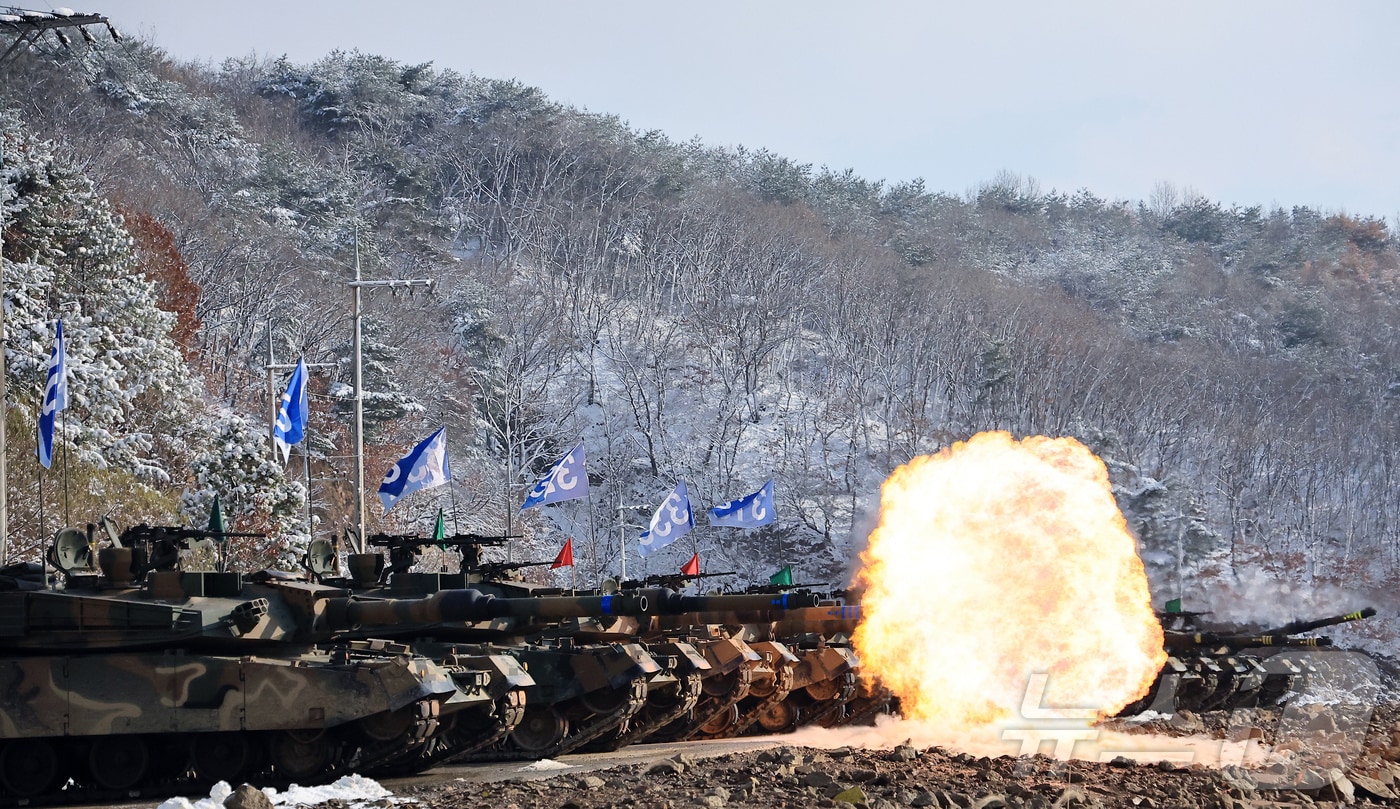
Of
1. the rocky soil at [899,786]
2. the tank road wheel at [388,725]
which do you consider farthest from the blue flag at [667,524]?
the tank road wheel at [388,725]

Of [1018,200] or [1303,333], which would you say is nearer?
[1303,333]

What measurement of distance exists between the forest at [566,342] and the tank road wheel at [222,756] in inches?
782

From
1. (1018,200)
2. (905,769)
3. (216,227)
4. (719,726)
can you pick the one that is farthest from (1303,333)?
(905,769)

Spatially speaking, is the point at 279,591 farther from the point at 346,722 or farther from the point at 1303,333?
the point at 1303,333

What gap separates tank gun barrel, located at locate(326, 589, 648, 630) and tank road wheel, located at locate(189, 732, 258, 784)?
1.68 m

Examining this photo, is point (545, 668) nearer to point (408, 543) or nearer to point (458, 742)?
point (458, 742)

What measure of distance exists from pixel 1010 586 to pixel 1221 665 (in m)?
14.8

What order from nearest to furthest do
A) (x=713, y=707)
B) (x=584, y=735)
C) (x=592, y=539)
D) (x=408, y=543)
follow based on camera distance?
(x=584, y=735) → (x=408, y=543) → (x=713, y=707) → (x=592, y=539)

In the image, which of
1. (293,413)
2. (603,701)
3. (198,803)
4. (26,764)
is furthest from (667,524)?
(198,803)

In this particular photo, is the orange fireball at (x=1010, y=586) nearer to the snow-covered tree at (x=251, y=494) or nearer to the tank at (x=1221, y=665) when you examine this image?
the tank at (x=1221, y=665)

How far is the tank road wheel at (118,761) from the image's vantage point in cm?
1711

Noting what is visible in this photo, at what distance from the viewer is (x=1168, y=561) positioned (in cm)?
5359

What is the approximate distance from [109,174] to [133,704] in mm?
49138

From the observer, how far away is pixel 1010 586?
1920cm
